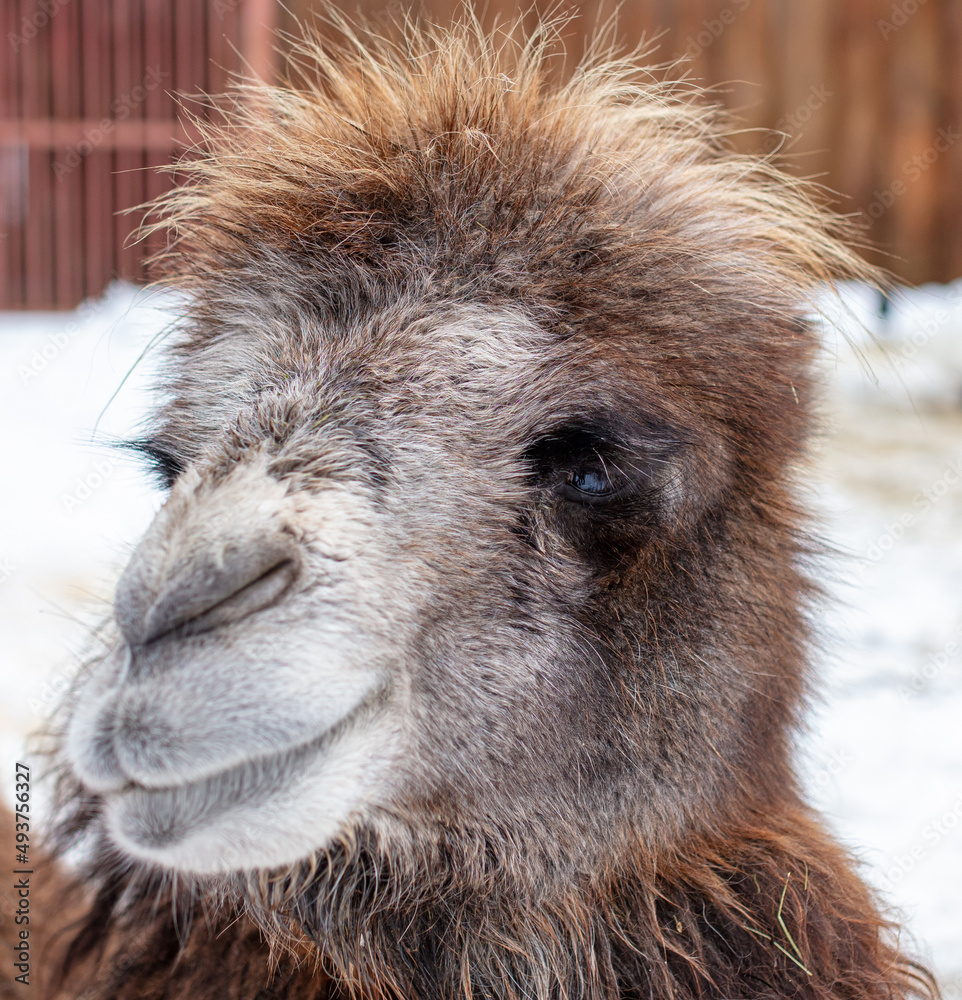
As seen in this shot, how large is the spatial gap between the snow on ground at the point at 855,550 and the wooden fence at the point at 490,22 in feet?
2.11

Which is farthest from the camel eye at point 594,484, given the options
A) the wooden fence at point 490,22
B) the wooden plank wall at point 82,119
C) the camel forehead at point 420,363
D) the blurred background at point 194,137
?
the wooden plank wall at point 82,119

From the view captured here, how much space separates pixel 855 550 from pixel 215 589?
4.44 m

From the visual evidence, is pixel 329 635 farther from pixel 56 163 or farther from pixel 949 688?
pixel 56 163

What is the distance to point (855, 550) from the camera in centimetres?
532

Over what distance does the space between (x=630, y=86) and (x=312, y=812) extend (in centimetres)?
188

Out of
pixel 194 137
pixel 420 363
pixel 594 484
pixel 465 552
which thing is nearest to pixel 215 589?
pixel 465 552

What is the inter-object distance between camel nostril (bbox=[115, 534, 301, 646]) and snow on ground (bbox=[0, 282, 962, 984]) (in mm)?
812

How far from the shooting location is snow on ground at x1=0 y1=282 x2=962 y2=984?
320 centimetres

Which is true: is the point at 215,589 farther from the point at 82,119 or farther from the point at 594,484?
the point at 82,119

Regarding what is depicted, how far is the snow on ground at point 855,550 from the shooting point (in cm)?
320

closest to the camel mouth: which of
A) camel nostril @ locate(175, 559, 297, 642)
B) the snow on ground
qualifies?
camel nostril @ locate(175, 559, 297, 642)

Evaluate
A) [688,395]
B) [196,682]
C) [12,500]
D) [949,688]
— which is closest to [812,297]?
[688,395]

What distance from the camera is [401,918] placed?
183 cm

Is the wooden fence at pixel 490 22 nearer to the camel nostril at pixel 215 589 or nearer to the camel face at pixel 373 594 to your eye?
the camel face at pixel 373 594
